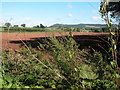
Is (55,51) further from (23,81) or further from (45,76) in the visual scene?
(23,81)

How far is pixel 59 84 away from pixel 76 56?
518mm

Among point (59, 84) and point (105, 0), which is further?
point (59, 84)

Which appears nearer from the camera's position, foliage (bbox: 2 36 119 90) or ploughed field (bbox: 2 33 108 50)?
foliage (bbox: 2 36 119 90)

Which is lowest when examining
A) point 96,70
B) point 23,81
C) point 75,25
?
point 23,81

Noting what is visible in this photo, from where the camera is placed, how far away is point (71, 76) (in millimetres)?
2881

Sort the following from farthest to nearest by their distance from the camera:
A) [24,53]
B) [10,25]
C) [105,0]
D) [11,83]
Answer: [24,53] < [10,25] < [11,83] < [105,0]

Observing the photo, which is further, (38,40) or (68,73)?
(38,40)

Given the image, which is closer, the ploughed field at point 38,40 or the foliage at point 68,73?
A: the foliage at point 68,73

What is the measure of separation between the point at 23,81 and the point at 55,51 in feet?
2.51

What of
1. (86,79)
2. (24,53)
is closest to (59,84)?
(86,79)

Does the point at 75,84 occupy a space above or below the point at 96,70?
below

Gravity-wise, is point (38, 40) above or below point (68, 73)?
below

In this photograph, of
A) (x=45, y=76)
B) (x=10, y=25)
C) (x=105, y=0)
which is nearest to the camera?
(x=105, y=0)

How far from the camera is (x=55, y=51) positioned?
313 cm
